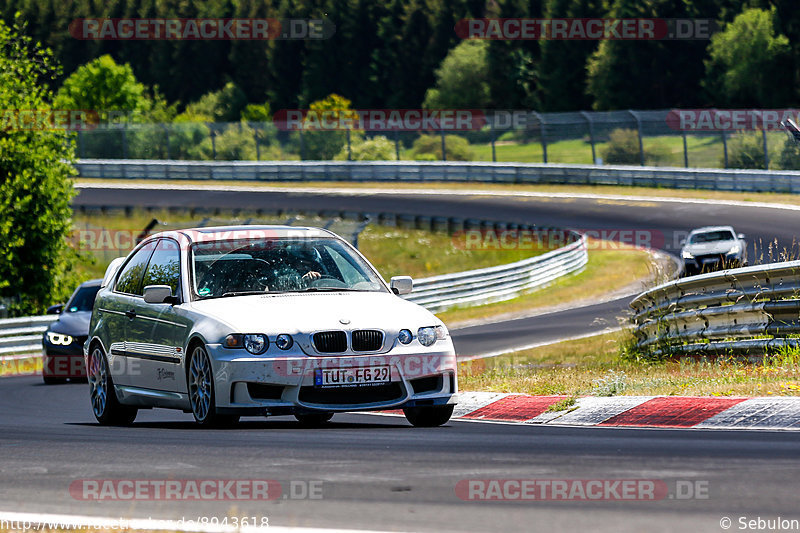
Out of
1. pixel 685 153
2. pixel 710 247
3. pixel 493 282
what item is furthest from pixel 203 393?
pixel 685 153

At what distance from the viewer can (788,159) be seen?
148ft

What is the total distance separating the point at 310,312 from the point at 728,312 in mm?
5466

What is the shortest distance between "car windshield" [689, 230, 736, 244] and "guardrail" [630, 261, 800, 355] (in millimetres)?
14508

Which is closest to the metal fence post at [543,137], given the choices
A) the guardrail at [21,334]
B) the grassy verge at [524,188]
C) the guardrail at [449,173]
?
the guardrail at [449,173]

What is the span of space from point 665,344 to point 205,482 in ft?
29.0

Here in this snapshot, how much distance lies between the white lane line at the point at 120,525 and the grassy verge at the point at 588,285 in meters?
24.5

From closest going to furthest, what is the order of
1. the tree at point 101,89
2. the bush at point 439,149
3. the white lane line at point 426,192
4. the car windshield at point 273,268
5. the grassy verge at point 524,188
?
the car windshield at point 273,268
the white lane line at point 426,192
the grassy verge at point 524,188
the bush at point 439,149
the tree at point 101,89

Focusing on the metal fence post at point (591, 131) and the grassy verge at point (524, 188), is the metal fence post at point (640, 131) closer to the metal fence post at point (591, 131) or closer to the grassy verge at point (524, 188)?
the metal fence post at point (591, 131)

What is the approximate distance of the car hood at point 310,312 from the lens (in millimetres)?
9289

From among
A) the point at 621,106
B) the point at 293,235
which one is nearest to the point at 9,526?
the point at 293,235

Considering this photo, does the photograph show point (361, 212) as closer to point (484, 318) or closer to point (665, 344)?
point (484, 318)

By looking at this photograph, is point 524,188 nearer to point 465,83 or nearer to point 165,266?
point 165,266

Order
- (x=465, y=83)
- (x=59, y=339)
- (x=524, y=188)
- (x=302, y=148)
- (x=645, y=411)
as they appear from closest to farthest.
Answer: (x=645, y=411) < (x=59, y=339) < (x=524, y=188) < (x=302, y=148) < (x=465, y=83)

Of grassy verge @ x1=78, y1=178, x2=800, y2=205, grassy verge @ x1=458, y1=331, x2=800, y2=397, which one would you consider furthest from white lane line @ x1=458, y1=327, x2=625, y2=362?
grassy verge @ x1=78, y1=178, x2=800, y2=205
